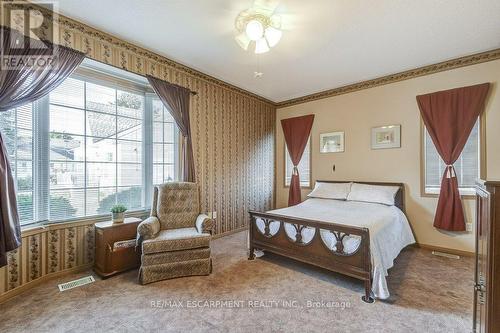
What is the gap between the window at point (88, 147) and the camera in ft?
7.41

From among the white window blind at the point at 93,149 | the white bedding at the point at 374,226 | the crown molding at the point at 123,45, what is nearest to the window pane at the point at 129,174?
the white window blind at the point at 93,149

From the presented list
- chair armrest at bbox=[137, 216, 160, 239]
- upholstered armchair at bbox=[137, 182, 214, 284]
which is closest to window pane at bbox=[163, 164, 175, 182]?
upholstered armchair at bbox=[137, 182, 214, 284]

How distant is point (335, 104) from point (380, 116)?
837mm

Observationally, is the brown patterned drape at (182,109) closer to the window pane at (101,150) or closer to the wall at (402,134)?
the window pane at (101,150)

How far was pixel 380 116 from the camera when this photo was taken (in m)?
3.71

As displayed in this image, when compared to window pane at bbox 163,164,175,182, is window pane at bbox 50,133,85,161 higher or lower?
higher

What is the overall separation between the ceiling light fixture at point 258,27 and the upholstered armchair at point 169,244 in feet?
6.70

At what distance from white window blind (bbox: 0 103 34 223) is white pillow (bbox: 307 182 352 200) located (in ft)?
12.7

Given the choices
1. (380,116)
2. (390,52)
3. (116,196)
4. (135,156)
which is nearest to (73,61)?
(135,156)

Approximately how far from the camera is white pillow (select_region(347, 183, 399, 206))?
3.28 metres

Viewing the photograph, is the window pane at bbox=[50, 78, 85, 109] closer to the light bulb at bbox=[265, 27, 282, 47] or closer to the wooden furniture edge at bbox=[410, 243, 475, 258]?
the light bulb at bbox=[265, 27, 282, 47]

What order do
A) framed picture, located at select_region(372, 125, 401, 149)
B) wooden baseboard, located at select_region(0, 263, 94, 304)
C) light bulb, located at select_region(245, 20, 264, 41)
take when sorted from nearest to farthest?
wooden baseboard, located at select_region(0, 263, 94, 304), light bulb, located at select_region(245, 20, 264, 41), framed picture, located at select_region(372, 125, 401, 149)

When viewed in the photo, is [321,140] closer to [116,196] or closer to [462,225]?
[462,225]

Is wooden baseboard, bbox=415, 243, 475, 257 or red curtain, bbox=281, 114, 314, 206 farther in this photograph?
red curtain, bbox=281, 114, 314, 206
